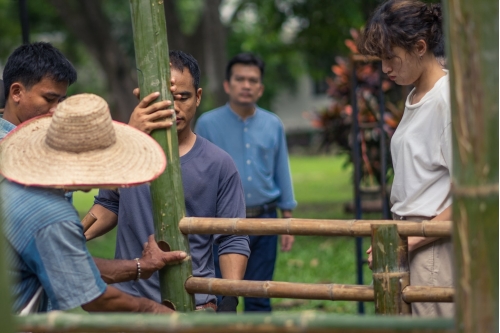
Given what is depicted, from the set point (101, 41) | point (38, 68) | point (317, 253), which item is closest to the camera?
point (38, 68)

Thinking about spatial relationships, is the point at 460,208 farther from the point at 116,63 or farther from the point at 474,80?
the point at 116,63

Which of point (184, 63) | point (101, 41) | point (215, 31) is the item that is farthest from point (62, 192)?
point (101, 41)

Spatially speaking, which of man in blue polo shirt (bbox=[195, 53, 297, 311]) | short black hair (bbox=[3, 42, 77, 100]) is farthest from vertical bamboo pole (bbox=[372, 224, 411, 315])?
man in blue polo shirt (bbox=[195, 53, 297, 311])

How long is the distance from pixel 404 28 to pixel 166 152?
1.00m

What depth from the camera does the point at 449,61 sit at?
Result: 1885 millimetres

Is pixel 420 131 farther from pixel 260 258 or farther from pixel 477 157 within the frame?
pixel 260 258

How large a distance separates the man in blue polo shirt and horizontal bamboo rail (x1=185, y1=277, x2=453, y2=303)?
8.84 ft

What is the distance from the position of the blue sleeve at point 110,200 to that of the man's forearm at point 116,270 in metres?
0.65

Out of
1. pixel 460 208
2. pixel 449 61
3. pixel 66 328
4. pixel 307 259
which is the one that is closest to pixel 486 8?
pixel 449 61

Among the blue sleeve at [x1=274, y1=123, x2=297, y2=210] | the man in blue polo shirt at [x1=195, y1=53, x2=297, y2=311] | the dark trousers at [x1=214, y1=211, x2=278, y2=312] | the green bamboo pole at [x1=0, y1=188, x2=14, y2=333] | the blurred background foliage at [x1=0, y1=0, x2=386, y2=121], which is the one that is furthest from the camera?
the blurred background foliage at [x1=0, y1=0, x2=386, y2=121]

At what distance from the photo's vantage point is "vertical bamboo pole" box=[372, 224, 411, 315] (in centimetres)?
257

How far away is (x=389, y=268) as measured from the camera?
8.55ft

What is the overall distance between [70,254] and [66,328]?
445 mm

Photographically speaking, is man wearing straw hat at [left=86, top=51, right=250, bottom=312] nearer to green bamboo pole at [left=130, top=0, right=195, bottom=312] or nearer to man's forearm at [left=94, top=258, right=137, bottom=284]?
green bamboo pole at [left=130, top=0, right=195, bottom=312]
